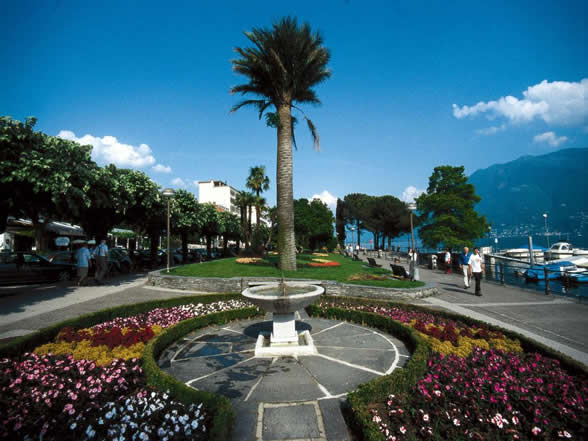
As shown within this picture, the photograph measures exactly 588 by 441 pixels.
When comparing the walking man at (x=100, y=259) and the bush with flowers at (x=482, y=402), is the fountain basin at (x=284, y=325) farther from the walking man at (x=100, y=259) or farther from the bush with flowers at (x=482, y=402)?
the walking man at (x=100, y=259)

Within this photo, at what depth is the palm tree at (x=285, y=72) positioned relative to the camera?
1365 cm

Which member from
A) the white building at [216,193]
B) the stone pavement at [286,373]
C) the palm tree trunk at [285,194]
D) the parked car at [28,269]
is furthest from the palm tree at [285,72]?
the white building at [216,193]

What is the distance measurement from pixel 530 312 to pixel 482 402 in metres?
6.78

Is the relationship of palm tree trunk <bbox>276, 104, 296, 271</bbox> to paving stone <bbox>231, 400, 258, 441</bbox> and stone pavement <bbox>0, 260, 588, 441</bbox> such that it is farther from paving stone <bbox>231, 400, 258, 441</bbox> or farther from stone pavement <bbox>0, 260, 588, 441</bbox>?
paving stone <bbox>231, 400, 258, 441</bbox>

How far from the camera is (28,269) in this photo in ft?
43.9

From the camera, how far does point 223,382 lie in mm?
4352

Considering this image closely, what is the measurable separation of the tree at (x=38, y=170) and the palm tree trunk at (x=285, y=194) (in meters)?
8.08

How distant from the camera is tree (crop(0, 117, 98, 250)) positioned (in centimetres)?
931

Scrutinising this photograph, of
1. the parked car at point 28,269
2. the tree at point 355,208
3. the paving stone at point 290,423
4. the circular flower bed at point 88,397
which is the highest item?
the tree at point 355,208

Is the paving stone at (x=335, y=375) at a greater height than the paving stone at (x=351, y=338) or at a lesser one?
greater

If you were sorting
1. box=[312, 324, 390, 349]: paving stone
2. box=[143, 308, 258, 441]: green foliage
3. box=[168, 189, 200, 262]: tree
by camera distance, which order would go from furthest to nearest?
box=[168, 189, 200, 262]: tree → box=[312, 324, 390, 349]: paving stone → box=[143, 308, 258, 441]: green foliage

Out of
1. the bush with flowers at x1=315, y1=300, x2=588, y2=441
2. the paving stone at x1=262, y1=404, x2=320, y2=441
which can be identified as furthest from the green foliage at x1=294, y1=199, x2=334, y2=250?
the paving stone at x1=262, y1=404, x2=320, y2=441

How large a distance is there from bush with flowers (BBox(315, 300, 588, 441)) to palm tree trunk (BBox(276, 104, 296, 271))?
942 cm

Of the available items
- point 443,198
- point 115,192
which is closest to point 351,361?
point 115,192
